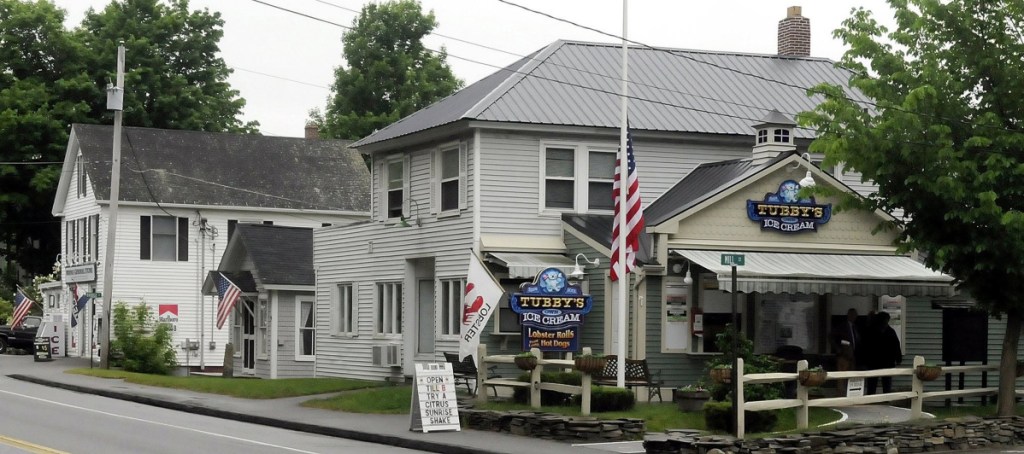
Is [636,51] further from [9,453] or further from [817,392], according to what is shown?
[9,453]

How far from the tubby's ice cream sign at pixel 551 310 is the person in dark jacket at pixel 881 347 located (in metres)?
5.24

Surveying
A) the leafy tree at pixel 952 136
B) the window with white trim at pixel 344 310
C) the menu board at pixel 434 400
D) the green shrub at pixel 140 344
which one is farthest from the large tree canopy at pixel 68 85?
the leafy tree at pixel 952 136

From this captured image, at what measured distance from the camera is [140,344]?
40.5m

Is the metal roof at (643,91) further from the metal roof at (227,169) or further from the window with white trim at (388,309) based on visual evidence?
the metal roof at (227,169)

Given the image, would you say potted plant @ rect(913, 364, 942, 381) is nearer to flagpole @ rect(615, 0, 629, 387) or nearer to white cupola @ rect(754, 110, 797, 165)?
flagpole @ rect(615, 0, 629, 387)

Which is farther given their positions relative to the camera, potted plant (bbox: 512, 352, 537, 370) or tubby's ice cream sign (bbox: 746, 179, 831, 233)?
tubby's ice cream sign (bbox: 746, 179, 831, 233)

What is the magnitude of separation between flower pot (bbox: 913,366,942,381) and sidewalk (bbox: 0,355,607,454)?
590cm

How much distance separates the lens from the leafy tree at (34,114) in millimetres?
59000

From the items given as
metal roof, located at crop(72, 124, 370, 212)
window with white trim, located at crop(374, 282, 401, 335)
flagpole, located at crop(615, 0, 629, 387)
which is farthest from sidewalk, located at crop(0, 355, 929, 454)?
metal roof, located at crop(72, 124, 370, 212)

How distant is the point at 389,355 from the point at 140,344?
11.1 metres

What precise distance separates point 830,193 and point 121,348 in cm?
2414

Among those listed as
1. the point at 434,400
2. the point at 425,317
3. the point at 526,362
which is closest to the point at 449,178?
the point at 425,317

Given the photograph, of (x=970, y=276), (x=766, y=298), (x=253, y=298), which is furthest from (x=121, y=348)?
(x=970, y=276)

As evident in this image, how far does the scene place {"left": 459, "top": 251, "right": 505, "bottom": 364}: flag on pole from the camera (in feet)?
86.3
